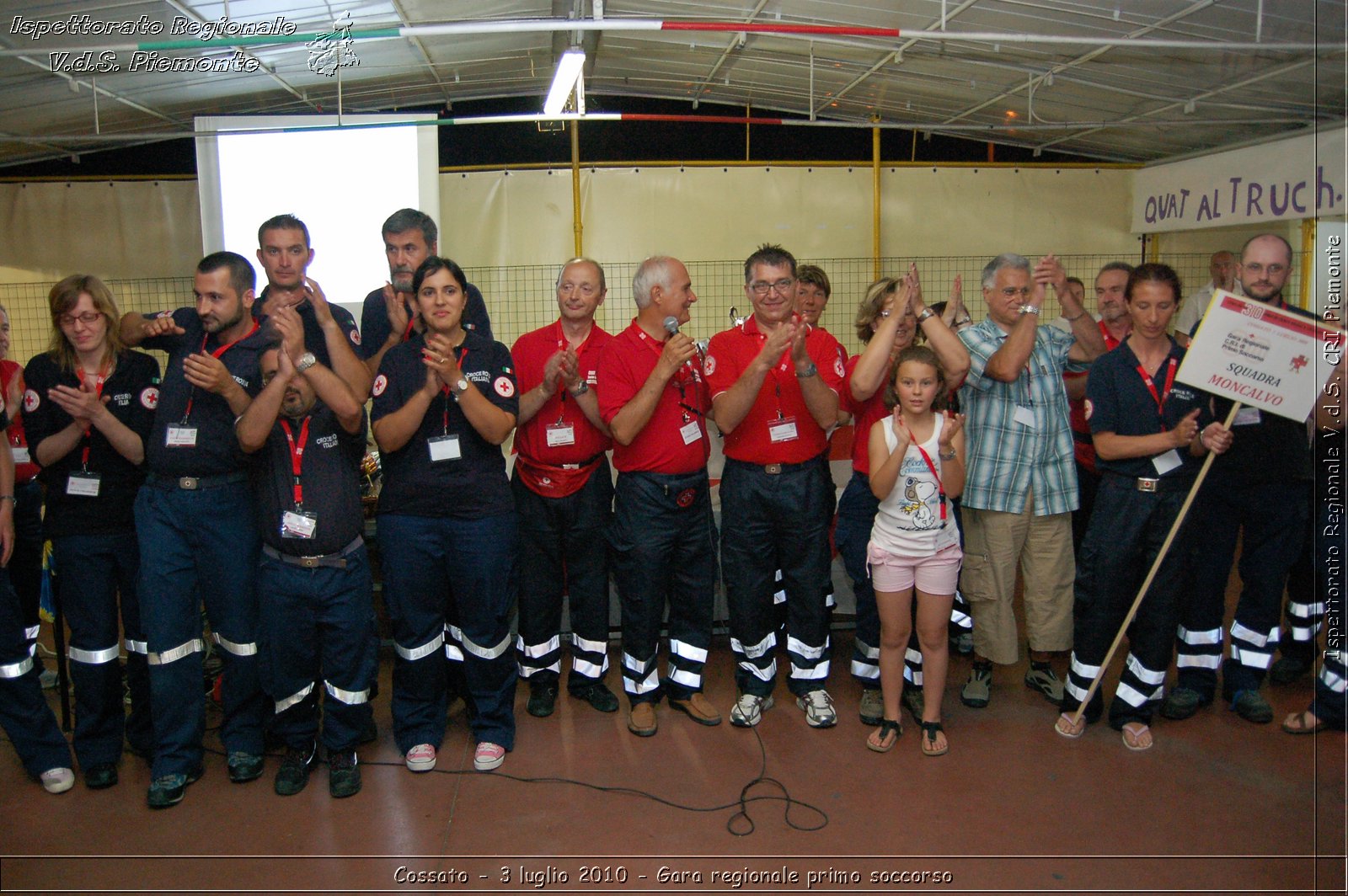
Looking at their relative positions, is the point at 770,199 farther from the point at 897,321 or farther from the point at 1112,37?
the point at 897,321

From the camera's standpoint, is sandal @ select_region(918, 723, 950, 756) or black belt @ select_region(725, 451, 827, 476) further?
black belt @ select_region(725, 451, 827, 476)

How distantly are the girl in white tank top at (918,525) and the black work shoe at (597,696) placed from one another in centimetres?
107

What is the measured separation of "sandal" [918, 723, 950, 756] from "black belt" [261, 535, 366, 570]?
2.19m

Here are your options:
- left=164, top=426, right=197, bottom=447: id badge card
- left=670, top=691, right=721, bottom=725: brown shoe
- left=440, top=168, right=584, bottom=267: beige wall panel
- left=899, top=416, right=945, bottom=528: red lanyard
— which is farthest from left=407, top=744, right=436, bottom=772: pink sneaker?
left=440, top=168, right=584, bottom=267: beige wall panel

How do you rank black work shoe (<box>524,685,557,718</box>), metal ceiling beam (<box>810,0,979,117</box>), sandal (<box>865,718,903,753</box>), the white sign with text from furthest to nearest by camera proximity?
metal ceiling beam (<box>810,0,979,117</box>) → black work shoe (<box>524,685,557,718</box>) → sandal (<box>865,718,903,753</box>) → the white sign with text

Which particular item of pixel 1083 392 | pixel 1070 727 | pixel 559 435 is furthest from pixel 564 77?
pixel 1070 727

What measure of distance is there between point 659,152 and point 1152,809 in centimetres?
792

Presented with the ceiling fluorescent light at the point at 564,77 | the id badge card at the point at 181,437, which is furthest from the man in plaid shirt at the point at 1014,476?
the ceiling fluorescent light at the point at 564,77

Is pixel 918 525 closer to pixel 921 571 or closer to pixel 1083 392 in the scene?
pixel 921 571

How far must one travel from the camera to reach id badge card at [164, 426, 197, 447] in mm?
3016

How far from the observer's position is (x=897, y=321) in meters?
3.31

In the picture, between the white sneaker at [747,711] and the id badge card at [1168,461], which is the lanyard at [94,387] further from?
the id badge card at [1168,461]

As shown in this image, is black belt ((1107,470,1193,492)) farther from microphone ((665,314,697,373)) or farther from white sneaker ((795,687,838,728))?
microphone ((665,314,697,373))

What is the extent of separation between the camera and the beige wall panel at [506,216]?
906cm
